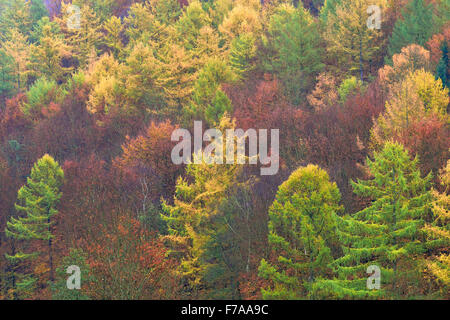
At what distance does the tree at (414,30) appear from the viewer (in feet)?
137

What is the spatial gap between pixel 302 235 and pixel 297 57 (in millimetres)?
24940

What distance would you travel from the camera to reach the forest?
73.3 feet

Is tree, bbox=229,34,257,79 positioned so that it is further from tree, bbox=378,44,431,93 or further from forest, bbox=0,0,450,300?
tree, bbox=378,44,431,93

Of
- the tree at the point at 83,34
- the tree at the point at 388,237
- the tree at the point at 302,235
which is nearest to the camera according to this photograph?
the tree at the point at 388,237

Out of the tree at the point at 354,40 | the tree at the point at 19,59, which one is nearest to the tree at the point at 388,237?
the tree at the point at 354,40

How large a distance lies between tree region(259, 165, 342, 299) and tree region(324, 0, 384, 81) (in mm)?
22473

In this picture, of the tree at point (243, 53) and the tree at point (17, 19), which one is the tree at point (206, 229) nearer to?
the tree at point (243, 53)

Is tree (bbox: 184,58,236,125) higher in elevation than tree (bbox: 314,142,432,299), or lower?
higher

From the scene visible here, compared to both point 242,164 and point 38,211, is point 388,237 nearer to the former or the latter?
point 242,164

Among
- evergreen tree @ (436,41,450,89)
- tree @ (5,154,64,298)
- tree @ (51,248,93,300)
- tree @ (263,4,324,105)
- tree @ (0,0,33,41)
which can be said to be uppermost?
tree @ (0,0,33,41)

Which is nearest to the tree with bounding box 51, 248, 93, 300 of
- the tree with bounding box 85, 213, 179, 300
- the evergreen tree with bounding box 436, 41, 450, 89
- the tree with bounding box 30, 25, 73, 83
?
the tree with bounding box 85, 213, 179, 300

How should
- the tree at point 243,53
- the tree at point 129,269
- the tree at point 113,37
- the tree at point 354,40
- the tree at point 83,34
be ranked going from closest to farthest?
the tree at point 129,269, the tree at point 354,40, the tree at point 243,53, the tree at point 113,37, the tree at point 83,34

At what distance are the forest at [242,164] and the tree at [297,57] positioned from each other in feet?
0.51
